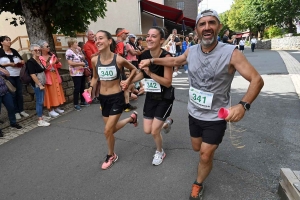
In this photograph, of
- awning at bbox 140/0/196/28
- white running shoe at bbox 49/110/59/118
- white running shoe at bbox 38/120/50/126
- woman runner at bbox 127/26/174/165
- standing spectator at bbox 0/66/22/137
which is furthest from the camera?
awning at bbox 140/0/196/28

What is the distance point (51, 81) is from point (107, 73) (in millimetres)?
2949

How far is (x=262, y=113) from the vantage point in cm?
529

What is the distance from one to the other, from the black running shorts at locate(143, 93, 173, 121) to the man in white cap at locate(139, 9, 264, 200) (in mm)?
642

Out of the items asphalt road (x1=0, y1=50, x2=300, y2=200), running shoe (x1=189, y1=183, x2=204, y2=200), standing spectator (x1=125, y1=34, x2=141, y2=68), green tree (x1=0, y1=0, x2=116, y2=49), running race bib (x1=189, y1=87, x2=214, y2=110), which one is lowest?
asphalt road (x1=0, y1=50, x2=300, y2=200)

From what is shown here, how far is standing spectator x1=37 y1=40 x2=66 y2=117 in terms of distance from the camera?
17.9 feet

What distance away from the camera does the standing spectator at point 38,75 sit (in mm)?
5078

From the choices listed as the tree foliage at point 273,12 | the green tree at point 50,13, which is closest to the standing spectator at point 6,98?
the green tree at point 50,13

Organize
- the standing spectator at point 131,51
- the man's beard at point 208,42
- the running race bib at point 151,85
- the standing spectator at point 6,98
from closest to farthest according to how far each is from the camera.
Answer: the man's beard at point 208,42 → the running race bib at point 151,85 → the standing spectator at point 6,98 → the standing spectator at point 131,51

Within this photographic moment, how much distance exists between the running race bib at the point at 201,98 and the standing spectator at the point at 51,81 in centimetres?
415

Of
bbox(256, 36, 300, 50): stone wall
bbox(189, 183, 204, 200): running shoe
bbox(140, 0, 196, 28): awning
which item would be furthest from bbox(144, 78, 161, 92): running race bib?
bbox(256, 36, 300, 50): stone wall

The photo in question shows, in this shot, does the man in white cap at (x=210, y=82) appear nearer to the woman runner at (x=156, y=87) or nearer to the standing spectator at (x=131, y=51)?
the woman runner at (x=156, y=87)

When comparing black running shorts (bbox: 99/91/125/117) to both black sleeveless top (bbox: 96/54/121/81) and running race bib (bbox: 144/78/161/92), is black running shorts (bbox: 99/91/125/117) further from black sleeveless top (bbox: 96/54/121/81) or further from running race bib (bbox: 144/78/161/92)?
running race bib (bbox: 144/78/161/92)

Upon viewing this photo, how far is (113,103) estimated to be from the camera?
3.31m

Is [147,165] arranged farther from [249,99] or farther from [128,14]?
[128,14]
